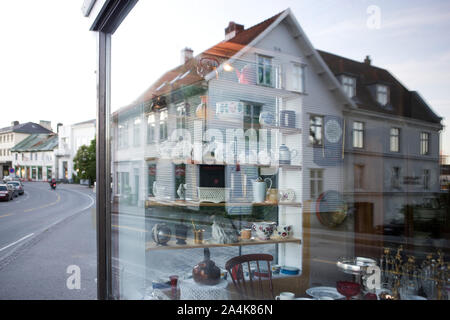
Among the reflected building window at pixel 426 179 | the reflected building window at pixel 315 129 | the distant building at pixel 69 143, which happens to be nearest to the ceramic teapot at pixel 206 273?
the distant building at pixel 69 143

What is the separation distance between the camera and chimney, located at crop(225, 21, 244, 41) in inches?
88.0

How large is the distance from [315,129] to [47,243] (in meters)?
2.24

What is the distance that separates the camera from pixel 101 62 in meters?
1.58

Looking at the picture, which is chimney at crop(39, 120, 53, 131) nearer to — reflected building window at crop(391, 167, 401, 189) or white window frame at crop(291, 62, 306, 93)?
white window frame at crop(291, 62, 306, 93)

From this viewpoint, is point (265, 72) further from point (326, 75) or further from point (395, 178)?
point (395, 178)

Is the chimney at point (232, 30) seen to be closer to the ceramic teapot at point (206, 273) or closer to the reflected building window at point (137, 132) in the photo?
the reflected building window at point (137, 132)

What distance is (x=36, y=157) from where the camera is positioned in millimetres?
2162

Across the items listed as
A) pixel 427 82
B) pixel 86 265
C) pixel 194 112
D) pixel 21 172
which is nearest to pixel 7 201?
pixel 21 172

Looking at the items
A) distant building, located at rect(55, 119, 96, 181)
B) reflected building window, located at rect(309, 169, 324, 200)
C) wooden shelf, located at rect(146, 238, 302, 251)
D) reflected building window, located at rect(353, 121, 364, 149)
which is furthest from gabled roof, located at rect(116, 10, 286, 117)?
reflected building window, located at rect(309, 169, 324, 200)

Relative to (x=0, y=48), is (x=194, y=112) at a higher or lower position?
lower

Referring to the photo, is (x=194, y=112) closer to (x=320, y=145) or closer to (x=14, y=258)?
(x=320, y=145)

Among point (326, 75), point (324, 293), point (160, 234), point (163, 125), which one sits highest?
point (326, 75)

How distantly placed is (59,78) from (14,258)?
3.54ft

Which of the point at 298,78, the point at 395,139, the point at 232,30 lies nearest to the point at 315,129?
the point at 298,78
